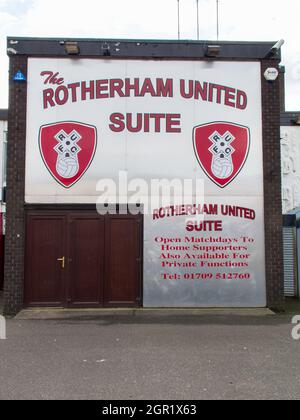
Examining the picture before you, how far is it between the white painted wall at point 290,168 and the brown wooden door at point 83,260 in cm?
955

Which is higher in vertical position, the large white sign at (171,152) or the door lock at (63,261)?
the large white sign at (171,152)

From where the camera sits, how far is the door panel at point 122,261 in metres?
11.2

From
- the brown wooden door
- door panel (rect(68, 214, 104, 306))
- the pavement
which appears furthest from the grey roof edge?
the pavement

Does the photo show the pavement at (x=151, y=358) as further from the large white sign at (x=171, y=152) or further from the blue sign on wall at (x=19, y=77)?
the blue sign on wall at (x=19, y=77)

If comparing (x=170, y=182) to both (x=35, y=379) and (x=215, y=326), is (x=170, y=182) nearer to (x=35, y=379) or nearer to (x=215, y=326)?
(x=215, y=326)

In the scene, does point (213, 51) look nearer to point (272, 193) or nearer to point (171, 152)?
point (171, 152)

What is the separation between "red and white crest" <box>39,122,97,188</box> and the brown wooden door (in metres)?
0.94

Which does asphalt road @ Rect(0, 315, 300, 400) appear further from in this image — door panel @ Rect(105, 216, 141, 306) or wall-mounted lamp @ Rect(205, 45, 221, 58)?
wall-mounted lamp @ Rect(205, 45, 221, 58)

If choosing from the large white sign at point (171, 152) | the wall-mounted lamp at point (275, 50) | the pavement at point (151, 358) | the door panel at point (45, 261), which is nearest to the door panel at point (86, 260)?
the door panel at point (45, 261)

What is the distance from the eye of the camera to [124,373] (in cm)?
630

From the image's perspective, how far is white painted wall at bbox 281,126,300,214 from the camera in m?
19.0

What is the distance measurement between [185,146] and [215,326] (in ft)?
14.4

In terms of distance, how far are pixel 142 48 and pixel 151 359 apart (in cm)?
766
